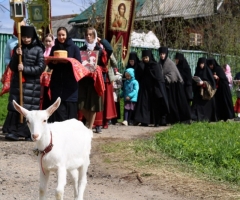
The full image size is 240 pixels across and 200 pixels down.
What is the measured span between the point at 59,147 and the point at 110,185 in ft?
6.24

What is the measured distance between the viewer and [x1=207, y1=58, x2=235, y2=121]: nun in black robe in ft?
54.7

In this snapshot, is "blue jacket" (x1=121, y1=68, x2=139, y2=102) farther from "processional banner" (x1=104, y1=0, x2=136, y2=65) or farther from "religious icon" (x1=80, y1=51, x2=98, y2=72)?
"religious icon" (x1=80, y1=51, x2=98, y2=72)

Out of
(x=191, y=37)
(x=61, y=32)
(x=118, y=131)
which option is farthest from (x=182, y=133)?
(x=191, y=37)

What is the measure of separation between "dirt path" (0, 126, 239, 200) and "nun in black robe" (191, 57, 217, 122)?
730 centimetres

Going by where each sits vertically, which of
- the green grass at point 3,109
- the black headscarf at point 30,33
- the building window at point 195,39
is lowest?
the green grass at point 3,109

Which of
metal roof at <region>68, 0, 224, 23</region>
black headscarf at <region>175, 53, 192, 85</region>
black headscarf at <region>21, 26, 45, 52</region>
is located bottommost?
black headscarf at <region>175, 53, 192, 85</region>

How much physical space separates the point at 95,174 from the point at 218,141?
10.4 feet

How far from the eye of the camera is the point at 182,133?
37.3 feet

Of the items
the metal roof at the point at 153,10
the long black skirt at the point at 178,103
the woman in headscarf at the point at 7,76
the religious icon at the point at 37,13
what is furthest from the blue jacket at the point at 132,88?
the metal roof at the point at 153,10

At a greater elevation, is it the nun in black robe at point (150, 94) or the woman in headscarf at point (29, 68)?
the woman in headscarf at point (29, 68)

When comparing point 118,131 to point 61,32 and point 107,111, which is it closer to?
point 107,111

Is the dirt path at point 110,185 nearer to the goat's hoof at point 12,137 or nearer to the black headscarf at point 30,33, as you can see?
the goat's hoof at point 12,137

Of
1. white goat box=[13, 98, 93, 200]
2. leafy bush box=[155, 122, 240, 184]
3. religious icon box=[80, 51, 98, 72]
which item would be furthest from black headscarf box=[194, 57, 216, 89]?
white goat box=[13, 98, 93, 200]

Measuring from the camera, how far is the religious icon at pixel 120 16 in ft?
49.4
